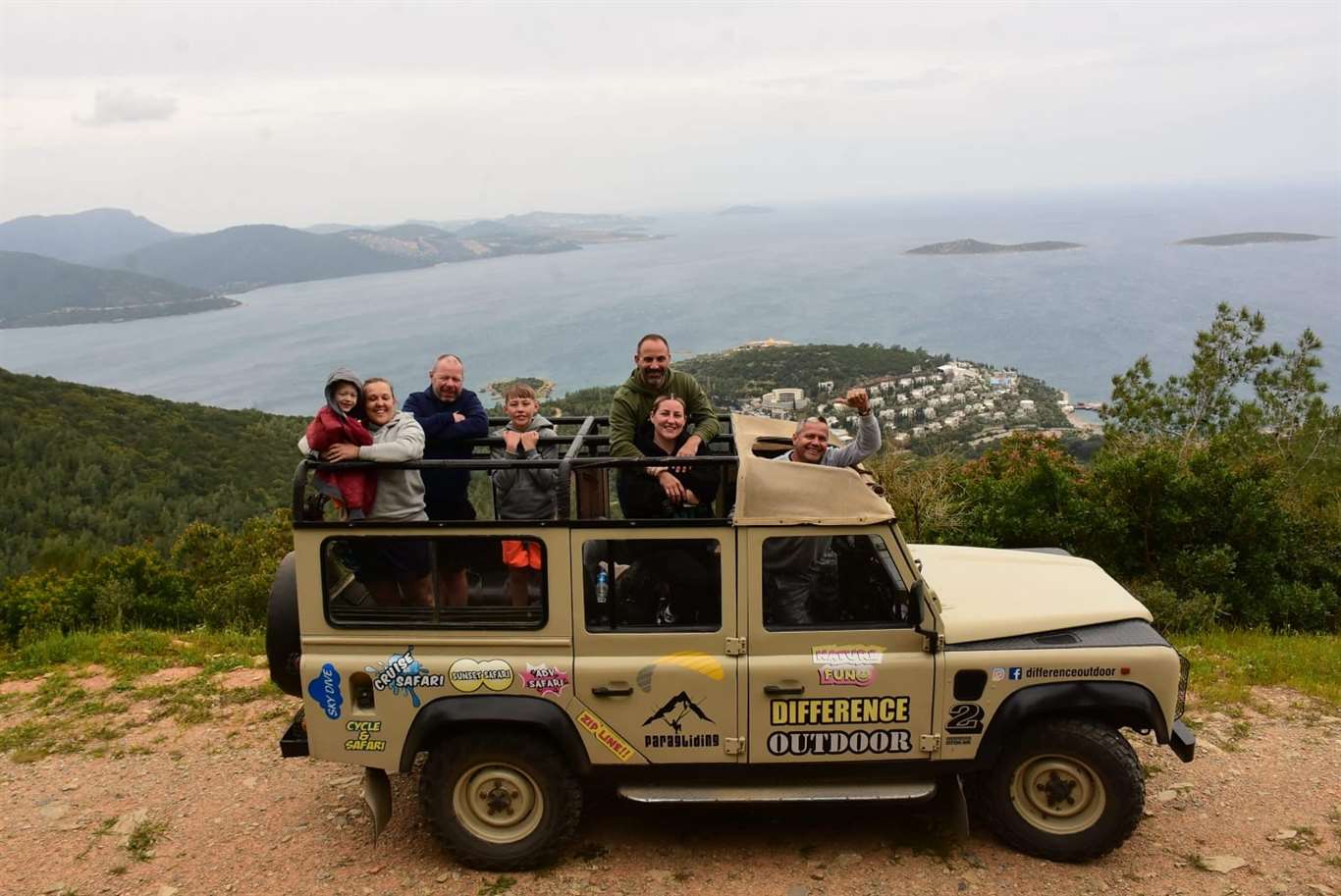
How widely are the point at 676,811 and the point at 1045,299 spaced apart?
391 ft

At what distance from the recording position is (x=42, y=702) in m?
7.68

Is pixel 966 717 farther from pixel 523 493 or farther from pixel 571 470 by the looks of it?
pixel 523 493

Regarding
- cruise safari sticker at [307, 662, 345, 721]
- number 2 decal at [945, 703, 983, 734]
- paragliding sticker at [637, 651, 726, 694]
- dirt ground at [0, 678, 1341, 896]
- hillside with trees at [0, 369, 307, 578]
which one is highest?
paragliding sticker at [637, 651, 726, 694]

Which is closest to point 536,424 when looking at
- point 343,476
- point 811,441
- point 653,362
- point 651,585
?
point 653,362

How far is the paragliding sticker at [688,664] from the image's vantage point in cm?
466

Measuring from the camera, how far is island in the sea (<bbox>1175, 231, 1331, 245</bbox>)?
15600 cm

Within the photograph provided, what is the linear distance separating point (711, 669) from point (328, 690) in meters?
2.03

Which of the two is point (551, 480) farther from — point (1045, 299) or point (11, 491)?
point (1045, 299)

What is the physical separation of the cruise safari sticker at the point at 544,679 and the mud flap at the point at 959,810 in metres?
2.21

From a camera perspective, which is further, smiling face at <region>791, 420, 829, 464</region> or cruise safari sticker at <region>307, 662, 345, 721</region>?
smiling face at <region>791, 420, 829, 464</region>

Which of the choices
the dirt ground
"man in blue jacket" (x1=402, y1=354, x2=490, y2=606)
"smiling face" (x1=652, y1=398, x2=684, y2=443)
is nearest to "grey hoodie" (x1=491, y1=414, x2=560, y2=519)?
"man in blue jacket" (x1=402, y1=354, x2=490, y2=606)

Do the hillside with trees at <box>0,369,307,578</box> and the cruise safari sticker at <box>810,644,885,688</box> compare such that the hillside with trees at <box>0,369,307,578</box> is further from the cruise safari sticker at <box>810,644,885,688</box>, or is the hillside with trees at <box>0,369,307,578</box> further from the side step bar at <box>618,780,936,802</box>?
the cruise safari sticker at <box>810,644,885,688</box>

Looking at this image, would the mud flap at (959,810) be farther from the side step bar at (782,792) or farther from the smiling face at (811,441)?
the smiling face at (811,441)

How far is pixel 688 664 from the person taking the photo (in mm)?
4676
